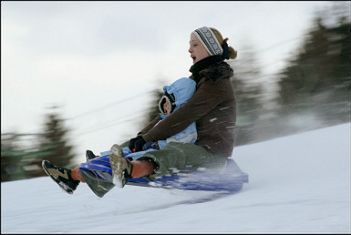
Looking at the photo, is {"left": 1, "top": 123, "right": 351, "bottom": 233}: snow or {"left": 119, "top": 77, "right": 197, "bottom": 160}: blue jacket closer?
{"left": 1, "top": 123, "right": 351, "bottom": 233}: snow

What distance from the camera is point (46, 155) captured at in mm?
9898

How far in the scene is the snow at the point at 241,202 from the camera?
314 cm

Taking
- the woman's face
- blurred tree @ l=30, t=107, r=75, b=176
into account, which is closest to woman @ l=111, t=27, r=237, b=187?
the woman's face

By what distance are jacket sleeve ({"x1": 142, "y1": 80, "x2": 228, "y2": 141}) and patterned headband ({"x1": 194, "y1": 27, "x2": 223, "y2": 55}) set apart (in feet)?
0.96

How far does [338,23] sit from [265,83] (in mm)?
1591

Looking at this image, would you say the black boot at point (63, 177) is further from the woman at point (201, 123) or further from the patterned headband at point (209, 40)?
the patterned headband at point (209, 40)

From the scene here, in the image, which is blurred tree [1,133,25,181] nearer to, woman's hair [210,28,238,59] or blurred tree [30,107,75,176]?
blurred tree [30,107,75,176]

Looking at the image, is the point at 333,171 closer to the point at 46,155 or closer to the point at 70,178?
the point at 70,178

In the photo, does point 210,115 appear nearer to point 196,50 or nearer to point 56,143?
point 196,50

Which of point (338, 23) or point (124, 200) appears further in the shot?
point (338, 23)

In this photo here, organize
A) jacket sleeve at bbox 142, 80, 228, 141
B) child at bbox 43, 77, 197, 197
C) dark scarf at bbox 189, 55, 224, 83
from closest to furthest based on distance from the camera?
child at bbox 43, 77, 197, 197, jacket sleeve at bbox 142, 80, 228, 141, dark scarf at bbox 189, 55, 224, 83

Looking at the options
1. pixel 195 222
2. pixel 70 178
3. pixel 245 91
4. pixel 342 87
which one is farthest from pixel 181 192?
pixel 342 87

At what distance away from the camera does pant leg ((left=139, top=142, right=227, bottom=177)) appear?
13.8 ft

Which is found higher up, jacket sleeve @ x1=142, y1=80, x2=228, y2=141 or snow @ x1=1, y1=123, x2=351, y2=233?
jacket sleeve @ x1=142, y1=80, x2=228, y2=141
